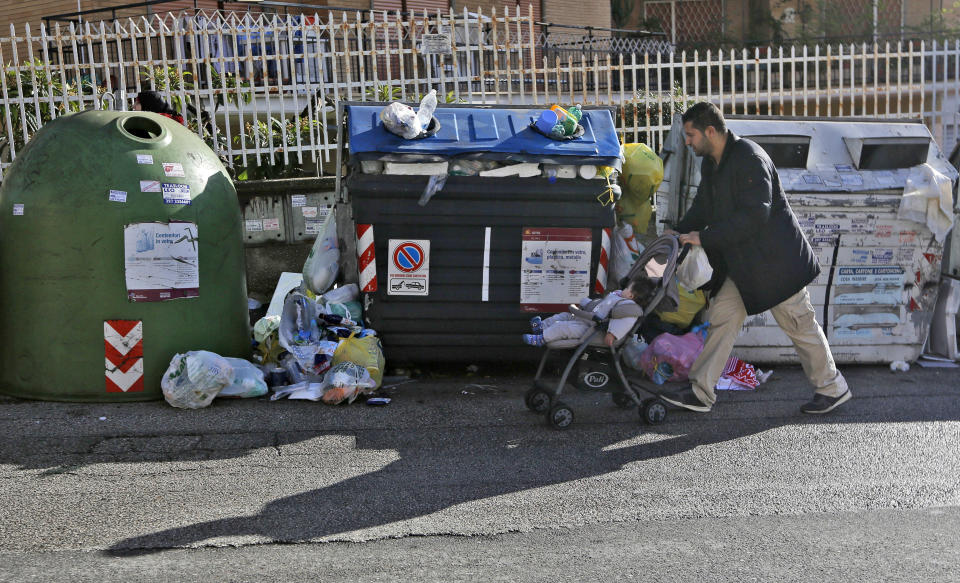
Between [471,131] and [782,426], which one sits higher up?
[471,131]

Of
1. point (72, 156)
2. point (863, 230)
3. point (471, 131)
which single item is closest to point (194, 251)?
point (72, 156)

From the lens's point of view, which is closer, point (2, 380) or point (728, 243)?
point (728, 243)

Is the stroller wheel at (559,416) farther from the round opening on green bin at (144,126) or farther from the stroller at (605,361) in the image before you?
the round opening on green bin at (144,126)

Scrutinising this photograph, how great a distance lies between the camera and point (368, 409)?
5.73 metres

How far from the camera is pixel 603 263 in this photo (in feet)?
21.0

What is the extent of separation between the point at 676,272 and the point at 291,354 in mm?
2386

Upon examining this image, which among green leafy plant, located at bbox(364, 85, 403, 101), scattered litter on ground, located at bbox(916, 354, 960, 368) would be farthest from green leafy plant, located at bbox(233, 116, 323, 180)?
scattered litter on ground, located at bbox(916, 354, 960, 368)

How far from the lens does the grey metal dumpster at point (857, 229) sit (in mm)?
6777

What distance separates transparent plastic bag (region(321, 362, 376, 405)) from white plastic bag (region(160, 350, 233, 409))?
1.89 feet

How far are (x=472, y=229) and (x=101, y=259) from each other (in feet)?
7.04

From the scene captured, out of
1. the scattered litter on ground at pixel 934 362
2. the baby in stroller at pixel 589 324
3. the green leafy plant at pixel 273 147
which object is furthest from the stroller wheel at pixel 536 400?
the green leafy plant at pixel 273 147

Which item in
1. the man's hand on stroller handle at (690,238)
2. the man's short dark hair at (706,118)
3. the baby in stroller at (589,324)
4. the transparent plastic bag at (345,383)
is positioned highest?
the man's short dark hair at (706,118)

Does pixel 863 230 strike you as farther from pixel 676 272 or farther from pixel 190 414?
pixel 190 414

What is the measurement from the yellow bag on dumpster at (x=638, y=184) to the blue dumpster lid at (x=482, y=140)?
1.75ft
